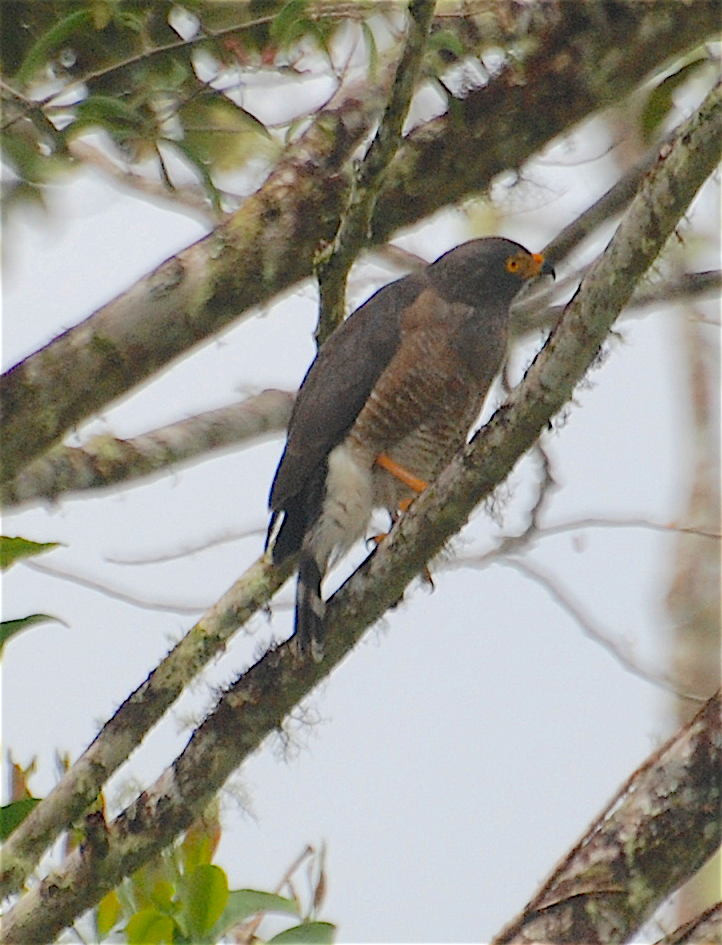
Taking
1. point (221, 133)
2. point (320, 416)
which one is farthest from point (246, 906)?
point (221, 133)

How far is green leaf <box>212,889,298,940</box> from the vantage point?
2713 mm

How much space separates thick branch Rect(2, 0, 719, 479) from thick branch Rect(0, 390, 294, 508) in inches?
18.4

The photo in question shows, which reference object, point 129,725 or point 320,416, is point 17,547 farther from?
point 320,416

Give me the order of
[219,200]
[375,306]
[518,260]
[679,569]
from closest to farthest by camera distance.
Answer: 1. [219,200]
2. [375,306]
3. [518,260]
4. [679,569]

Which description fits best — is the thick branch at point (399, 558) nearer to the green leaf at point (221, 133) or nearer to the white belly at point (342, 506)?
the white belly at point (342, 506)

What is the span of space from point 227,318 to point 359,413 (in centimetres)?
51

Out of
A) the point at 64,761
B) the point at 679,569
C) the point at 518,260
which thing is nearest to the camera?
the point at 64,761

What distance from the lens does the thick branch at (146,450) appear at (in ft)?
13.8

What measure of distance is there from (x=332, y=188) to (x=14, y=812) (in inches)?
77.0

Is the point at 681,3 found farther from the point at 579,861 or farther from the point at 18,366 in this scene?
the point at 579,861

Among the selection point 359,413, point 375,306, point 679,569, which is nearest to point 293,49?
point 375,306

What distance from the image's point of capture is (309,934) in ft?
8.75

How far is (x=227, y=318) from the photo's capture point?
3775 millimetres

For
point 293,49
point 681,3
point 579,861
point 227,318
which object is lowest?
point 579,861
